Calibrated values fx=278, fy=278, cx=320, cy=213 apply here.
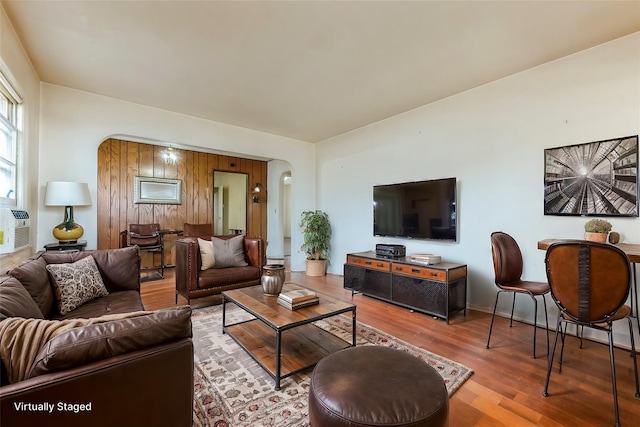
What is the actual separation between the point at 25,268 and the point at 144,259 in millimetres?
4118

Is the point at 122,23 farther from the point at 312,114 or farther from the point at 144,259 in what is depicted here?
the point at 144,259

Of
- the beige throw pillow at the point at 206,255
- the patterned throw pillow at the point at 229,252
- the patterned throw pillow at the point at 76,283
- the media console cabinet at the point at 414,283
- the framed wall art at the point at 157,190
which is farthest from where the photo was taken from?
the framed wall art at the point at 157,190

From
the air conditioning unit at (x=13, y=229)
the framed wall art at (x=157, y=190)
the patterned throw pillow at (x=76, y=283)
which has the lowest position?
the patterned throw pillow at (x=76, y=283)

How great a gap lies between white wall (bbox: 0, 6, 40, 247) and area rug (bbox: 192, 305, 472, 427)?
223cm

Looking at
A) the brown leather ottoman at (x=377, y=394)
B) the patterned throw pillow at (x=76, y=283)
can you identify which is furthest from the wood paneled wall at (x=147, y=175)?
the brown leather ottoman at (x=377, y=394)

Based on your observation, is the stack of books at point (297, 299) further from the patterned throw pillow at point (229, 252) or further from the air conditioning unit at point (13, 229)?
the air conditioning unit at point (13, 229)

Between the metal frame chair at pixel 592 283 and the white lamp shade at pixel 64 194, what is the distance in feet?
14.2

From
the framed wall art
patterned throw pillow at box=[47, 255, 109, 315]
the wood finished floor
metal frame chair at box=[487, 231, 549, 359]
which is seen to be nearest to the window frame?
patterned throw pillow at box=[47, 255, 109, 315]

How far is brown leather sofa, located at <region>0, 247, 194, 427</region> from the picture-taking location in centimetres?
81

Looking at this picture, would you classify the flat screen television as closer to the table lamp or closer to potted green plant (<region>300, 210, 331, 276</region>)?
potted green plant (<region>300, 210, 331, 276</region>)

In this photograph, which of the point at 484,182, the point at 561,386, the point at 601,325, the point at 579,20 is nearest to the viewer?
the point at 601,325

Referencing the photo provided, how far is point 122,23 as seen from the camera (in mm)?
2182

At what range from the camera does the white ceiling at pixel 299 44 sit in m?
2.04

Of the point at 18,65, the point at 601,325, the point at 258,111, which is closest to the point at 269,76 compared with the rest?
the point at 258,111
